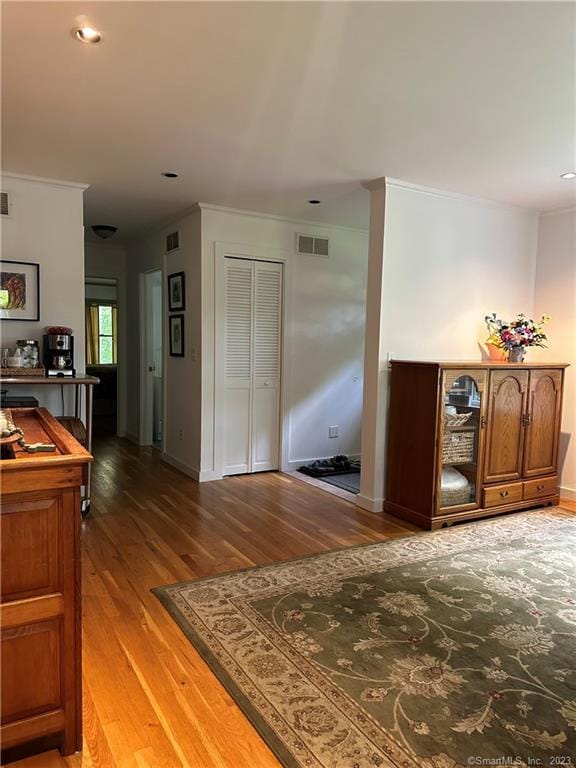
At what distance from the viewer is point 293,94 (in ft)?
8.44

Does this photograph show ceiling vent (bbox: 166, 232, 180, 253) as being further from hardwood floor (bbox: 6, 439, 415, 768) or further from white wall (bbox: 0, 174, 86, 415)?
hardwood floor (bbox: 6, 439, 415, 768)

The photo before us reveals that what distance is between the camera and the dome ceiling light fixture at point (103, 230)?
219 inches

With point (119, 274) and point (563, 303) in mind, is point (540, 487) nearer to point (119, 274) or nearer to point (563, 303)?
point (563, 303)

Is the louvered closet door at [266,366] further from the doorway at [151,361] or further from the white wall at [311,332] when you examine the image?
the doorway at [151,361]

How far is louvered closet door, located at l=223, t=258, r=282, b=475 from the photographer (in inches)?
197

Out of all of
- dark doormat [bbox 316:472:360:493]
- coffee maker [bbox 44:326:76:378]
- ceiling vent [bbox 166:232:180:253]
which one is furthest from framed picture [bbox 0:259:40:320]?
dark doormat [bbox 316:472:360:493]

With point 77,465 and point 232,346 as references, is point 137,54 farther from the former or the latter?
point 232,346

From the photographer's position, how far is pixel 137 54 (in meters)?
2.24

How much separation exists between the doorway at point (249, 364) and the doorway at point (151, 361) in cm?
145

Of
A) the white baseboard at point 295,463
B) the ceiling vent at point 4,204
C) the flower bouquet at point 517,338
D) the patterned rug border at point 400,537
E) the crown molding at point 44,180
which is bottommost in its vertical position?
the patterned rug border at point 400,537

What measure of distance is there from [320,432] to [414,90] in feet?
11.9

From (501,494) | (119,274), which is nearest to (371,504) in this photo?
(501,494)

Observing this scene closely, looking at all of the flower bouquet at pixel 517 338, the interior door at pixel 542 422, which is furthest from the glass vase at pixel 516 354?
the interior door at pixel 542 422

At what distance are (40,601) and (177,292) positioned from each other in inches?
159
